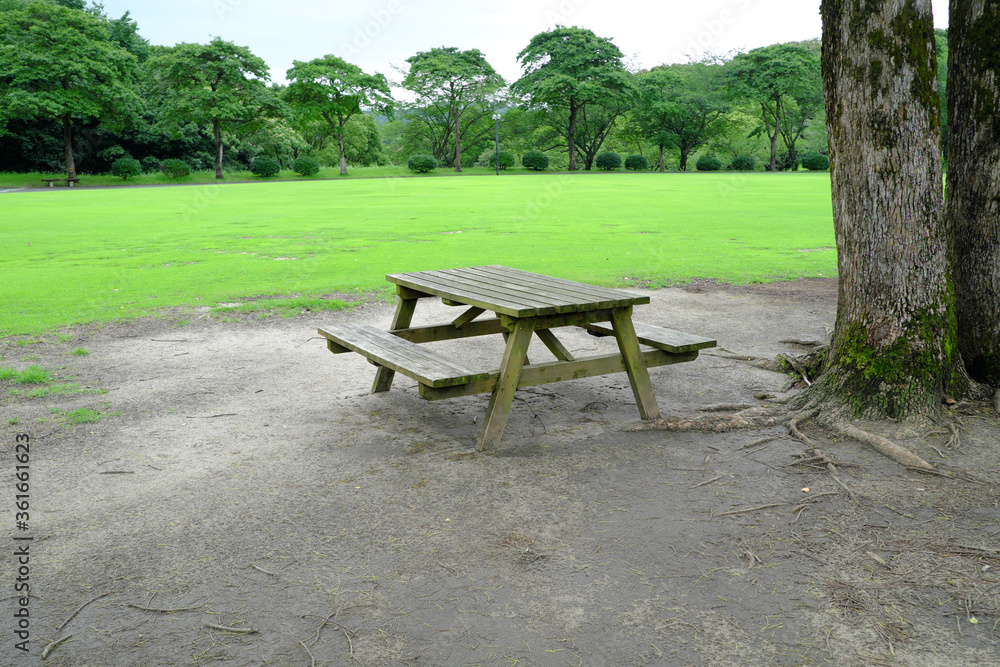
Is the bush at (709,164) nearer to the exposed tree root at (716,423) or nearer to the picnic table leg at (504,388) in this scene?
the exposed tree root at (716,423)

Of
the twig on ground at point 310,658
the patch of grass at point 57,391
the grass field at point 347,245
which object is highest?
the grass field at point 347,245

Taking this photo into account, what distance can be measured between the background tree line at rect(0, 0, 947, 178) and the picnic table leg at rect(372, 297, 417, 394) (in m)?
52.9

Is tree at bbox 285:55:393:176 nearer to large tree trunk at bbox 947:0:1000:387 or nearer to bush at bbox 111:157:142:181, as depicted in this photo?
bush at bbox 111:157:142:181

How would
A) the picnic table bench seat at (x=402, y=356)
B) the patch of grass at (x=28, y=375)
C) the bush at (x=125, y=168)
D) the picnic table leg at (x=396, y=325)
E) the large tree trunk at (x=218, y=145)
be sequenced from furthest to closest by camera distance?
the large tree trunk at (x=218, y=145) → the bush at (x=125, y=168) → the patch of grass at (x=28, y=375) → the picnic table leg at (x=396, y=325) → the picnic table bench seat at (x=402, y=356)

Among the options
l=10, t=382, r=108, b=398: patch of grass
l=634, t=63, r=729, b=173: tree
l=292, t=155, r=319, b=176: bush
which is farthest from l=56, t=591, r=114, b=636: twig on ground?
l=634, t=63, r=729, b=173: tree

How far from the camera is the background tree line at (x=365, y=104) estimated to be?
171 feet

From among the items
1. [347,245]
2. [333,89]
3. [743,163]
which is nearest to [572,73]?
[743,163]

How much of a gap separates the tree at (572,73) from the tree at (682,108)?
3.81 metres

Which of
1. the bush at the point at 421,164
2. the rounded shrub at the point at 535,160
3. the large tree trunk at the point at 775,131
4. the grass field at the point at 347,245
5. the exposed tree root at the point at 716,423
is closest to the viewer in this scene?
the exposed tree root at the point at 716,423

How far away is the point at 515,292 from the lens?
5.09 m

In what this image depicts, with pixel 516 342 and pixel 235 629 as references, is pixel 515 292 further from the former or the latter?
pixel 235 629

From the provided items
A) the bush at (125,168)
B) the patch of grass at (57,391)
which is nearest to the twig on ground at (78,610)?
the patch of grass at (57,391)

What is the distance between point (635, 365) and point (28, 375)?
15.7 ft

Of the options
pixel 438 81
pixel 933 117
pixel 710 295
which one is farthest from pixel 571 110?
pixel 933 117
